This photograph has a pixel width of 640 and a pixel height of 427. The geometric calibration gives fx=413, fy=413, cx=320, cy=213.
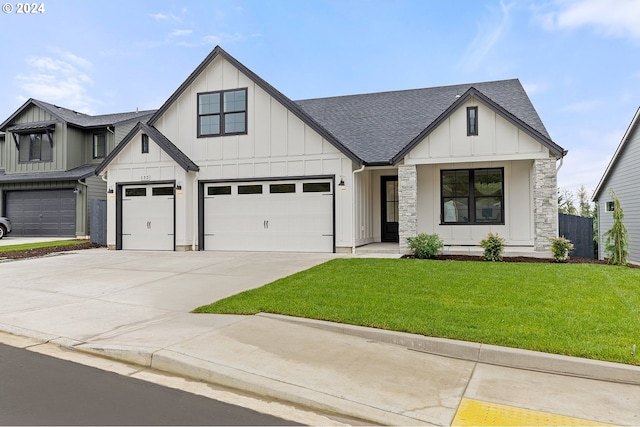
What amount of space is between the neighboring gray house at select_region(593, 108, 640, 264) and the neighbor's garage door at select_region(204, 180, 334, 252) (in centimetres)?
1021

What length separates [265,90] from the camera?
47.2 ft

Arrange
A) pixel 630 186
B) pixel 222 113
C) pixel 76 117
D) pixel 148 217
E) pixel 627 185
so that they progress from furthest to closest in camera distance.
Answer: pixel 76 117
pixel 627 185
pixel 630 186
pixel 148 217
pixel 222 113

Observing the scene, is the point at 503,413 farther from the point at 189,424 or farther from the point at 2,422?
the point at 2,422

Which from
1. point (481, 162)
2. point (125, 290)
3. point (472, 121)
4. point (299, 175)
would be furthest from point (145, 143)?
point (481, 162)

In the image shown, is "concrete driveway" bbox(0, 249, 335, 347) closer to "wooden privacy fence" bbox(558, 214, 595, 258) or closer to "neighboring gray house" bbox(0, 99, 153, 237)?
"neighboring gray house" bbox(0, 99, 153, 237)

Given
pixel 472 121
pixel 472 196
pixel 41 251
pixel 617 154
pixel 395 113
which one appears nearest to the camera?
pixel 472 121

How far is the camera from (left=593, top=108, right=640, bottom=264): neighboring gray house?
51.9 feet

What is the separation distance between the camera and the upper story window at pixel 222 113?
14.8 m

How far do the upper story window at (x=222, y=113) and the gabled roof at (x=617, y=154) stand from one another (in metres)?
14.6

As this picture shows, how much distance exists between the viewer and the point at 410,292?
7.34m

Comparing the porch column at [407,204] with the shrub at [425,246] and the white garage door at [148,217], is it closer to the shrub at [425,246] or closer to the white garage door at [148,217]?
the shrub at [425,246]

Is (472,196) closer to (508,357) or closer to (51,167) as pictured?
(508,357)

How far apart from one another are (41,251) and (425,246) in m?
13.8

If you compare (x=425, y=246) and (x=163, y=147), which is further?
(x=163, y=147)
